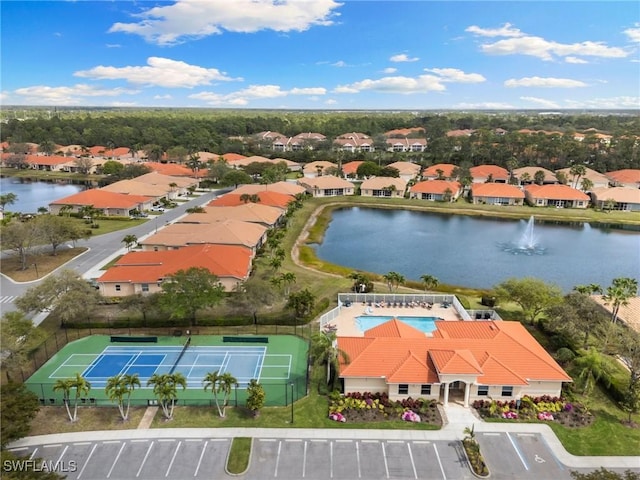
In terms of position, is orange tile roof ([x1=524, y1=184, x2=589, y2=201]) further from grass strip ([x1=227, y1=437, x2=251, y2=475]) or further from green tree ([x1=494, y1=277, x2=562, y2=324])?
grass strip ([x1=227, y1=437, x2=251, y2=475])

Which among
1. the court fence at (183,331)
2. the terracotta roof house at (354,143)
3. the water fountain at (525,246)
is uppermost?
the terracotta roof house at (354,143)

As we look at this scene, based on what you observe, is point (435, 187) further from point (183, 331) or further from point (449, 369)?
point (449, 369)

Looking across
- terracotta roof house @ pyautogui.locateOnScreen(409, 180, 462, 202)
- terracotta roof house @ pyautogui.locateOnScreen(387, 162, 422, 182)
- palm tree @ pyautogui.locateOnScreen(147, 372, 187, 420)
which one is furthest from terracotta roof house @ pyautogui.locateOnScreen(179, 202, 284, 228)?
terracotta roof house @ pyautogui.locateOnScreen(387, 162, 422, 182)

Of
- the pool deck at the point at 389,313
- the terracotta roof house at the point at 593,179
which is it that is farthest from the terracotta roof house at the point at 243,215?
the terracotta roof house at the point at 593,179

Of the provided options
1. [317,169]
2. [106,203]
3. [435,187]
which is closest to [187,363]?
[106,203]

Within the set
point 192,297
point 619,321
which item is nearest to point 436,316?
point 619,321

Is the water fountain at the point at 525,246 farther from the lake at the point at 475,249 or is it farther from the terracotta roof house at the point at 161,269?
the terracotta roof house at the point at 161,269

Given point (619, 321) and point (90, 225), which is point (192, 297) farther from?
point (90, 225)

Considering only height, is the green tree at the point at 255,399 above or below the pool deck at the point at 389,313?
above
